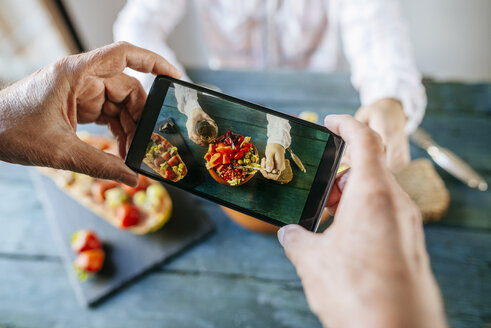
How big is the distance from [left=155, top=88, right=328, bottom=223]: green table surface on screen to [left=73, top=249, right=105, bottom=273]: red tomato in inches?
13.8

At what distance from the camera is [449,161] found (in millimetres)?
740

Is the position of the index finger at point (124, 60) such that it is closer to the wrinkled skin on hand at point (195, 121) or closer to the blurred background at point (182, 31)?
the wrinkled skin on hand at point (195, 121)

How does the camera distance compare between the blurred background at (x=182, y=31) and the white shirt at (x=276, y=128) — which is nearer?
the white shirt at (x=276, y=128)

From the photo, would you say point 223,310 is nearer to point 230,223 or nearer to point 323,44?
point 230,223

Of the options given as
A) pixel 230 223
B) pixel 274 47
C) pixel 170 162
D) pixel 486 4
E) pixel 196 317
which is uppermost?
pixel 486 4

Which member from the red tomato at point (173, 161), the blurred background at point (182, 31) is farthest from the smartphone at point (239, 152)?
the blurred background at point (182, 31)

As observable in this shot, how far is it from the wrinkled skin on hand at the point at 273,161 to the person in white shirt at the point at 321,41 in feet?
0.89

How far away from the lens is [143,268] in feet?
2.18

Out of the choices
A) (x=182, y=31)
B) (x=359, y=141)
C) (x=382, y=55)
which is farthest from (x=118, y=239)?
(x=182, y=31)

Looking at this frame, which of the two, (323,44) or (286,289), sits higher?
(323,44)

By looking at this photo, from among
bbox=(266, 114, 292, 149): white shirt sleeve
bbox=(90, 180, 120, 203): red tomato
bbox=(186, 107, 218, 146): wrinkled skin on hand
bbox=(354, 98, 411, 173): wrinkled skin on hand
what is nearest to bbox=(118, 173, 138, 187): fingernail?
bbox=(186, 107, 218, 146): wrinkled skin on hand

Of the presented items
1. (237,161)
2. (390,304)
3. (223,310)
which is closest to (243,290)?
(223,310)

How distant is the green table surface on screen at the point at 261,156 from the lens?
0.44m

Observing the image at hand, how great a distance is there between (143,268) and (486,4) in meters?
1.46
